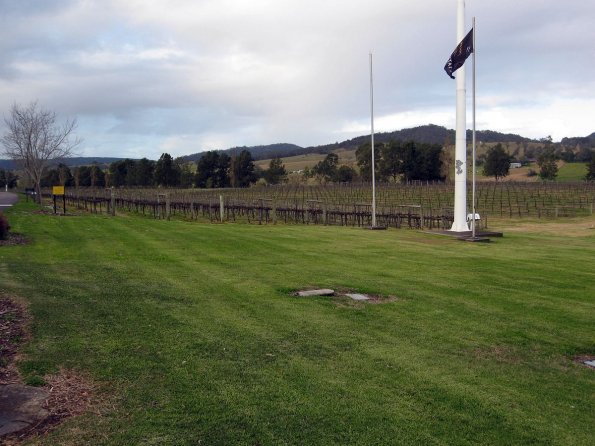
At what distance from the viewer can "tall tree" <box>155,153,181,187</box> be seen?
346ft

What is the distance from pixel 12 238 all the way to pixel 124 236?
3114 millimetres

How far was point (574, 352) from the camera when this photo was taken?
21.8 ft

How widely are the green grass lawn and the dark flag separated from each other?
11867 mm

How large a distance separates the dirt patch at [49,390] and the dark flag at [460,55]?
19678mm

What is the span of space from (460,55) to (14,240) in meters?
17.3

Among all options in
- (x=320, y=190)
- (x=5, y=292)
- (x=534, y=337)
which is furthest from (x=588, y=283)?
(x=320, y=190)

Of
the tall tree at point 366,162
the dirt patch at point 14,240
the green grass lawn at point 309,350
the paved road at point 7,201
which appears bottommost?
the green grass lawn at point 309,350

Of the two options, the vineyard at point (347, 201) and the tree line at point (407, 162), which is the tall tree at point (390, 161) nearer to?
the tree line at point (407, 162)

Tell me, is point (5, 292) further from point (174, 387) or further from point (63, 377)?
point (174, 387)

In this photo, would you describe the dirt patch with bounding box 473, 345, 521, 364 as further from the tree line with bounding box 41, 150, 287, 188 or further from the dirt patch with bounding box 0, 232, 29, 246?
the tree line with bounding box 41, 150, 287, 188

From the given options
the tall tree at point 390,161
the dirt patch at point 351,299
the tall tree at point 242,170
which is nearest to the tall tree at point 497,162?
the tall tree at point 390,161

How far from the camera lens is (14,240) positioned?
596 inches

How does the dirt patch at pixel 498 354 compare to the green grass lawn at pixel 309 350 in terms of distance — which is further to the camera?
the dirt patch at pixel 498 354

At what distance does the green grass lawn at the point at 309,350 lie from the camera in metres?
4.41
